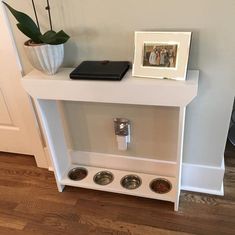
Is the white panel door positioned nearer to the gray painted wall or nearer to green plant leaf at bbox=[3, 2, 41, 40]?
the gray painted wall

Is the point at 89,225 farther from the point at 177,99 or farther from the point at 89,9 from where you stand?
the point at 89,9

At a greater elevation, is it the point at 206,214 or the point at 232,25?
the point at 232,25

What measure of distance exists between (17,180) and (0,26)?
39.6 inches

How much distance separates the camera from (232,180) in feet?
5.65

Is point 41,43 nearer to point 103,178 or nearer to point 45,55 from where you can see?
point 45,55

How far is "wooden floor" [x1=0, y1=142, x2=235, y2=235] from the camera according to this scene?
148cm

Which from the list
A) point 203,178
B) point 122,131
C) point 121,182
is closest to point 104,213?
point 121,182

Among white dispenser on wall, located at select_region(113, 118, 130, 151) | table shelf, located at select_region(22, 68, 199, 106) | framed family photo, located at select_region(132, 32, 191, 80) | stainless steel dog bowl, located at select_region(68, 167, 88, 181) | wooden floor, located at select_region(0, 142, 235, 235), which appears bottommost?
wooden floor, located at select_region(0, 142, 235, 235)

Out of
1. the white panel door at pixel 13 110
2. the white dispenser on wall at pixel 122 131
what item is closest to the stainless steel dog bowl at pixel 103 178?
the white dispenser on wall at pixel 122 131

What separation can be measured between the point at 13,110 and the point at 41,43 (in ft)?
2.35

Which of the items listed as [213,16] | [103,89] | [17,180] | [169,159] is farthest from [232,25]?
[17,180]

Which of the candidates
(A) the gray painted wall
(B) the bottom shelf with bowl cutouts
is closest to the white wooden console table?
(B) the bottom shelf with bowl cutouts

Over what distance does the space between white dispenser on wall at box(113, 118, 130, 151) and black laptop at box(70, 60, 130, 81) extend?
35 cm

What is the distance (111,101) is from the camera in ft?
4.33
